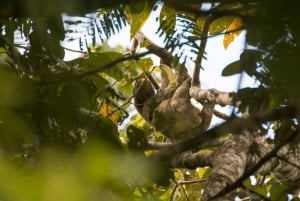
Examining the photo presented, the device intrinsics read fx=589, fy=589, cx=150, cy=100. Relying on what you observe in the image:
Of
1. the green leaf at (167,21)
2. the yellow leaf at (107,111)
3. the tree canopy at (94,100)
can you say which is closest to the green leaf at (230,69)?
the tree canopy at (94,100)

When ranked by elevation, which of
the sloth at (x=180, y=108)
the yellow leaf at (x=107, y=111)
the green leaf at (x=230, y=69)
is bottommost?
the sloth at (x=180, y=108)

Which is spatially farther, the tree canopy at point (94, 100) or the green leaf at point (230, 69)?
the green leaf at point (230, 69)

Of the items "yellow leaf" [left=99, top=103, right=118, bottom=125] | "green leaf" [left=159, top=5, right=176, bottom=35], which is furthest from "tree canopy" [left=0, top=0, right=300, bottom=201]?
"yellow leaf" [left=99, top=103, right=118, bottom=125]

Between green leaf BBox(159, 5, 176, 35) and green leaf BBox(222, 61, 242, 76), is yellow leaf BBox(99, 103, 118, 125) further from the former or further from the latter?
green leaf BBox(159, 5, 176, 35)

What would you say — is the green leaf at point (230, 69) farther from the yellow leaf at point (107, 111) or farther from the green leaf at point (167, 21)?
the yellow leaf at point (107, 111)

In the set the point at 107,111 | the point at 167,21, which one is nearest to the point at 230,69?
the point at 167,21

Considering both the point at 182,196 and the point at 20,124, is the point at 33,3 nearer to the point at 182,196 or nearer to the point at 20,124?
the point at 20,124

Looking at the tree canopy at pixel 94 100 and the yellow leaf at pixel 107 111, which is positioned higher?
the tree canopy at pixel 94 100

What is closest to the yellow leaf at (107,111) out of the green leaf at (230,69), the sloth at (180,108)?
the sloth at (180,108)

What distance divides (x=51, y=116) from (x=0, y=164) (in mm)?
411

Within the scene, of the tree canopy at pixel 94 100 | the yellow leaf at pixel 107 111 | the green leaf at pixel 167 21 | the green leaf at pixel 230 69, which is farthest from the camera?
the yellow leaf at pixel 107 111

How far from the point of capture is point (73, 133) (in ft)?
2.36

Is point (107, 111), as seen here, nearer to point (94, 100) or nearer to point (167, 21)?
point (94, 100)

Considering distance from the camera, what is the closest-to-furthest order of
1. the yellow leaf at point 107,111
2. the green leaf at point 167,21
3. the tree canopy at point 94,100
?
the tree canopy at point 94,100 → the green leaf at point 167,21 → the yellow leaf at point 107,111
